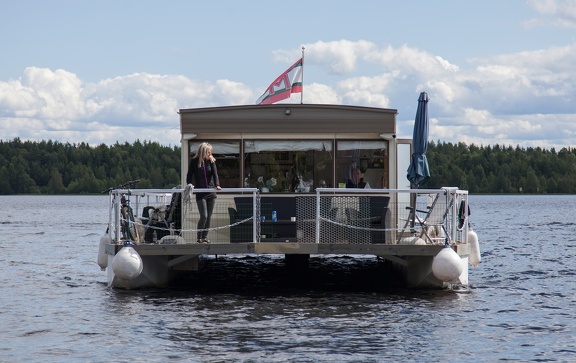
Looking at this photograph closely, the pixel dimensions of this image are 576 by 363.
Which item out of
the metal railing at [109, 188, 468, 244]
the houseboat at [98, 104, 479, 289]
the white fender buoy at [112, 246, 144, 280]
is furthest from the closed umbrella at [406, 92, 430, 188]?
the white fender buoy at [112, 246, 144, 280]

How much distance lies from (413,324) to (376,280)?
6.24 meters

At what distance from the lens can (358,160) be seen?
1873 cm

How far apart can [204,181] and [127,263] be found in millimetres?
1949

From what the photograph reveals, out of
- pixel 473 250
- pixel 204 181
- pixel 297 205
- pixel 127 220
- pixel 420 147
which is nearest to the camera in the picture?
pixel 297 205

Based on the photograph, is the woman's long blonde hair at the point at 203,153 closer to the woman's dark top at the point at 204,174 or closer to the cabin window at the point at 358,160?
the woman's dark top at the point at 204,174

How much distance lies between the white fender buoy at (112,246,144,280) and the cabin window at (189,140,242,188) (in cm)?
287

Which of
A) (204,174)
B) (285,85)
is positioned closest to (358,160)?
(285,85)

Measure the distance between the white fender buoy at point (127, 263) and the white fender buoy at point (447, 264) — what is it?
504cm

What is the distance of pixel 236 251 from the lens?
642 inches

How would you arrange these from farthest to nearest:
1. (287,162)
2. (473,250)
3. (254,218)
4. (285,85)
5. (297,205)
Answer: (285,85)
(473,250)
(287,162)
(297,205)
(254,218)

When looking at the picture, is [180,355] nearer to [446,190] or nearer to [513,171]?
[446,190]

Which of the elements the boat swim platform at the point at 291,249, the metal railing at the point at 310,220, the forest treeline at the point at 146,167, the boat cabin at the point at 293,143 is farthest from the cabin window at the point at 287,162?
the forest treeline at the point at 146,167

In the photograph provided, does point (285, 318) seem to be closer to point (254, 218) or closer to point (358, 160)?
point (254, 218)

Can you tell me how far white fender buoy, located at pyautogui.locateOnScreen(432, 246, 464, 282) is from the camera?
16.2 meters
